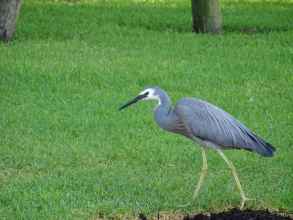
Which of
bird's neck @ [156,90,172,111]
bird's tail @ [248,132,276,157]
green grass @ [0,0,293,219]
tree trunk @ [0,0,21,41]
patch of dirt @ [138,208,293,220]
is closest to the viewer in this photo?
patch of dirt @ [138,208,293,220]

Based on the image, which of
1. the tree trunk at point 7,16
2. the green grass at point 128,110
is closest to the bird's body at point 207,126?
the green grass at point 128,110

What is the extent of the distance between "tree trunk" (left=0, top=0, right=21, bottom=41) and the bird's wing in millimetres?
7423

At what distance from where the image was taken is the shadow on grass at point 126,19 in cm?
1614

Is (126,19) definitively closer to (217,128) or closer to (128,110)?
(128,110)

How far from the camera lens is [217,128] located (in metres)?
7.73

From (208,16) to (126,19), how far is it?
74.1 inches

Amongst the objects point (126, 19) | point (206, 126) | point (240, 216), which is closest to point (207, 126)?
point (206, 126)

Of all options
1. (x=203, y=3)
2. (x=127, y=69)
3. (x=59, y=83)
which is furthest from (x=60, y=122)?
(x=203, y=3)

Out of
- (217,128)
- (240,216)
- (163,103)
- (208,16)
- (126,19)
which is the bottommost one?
(126,19)

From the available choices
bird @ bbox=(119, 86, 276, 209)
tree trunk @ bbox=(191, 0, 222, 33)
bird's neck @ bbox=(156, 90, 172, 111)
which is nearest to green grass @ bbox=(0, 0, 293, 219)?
tree trunk @ bbox=(191, 0, 222, 33)

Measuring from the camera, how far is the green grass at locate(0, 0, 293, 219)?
26.5 feet

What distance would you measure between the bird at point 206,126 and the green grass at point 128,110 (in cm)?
50

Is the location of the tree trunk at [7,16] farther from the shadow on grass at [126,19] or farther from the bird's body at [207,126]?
the bird's body at [207,126]

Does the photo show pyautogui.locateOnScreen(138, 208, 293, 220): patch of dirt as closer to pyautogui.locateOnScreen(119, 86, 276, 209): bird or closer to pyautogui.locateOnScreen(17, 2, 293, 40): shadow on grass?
pyautogui.locateOnScreen(119, 86, 276, 209): bird
